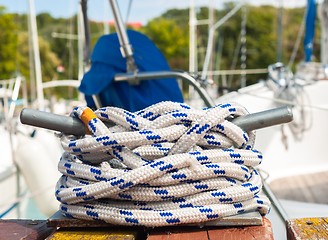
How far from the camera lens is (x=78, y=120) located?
0.98 metres

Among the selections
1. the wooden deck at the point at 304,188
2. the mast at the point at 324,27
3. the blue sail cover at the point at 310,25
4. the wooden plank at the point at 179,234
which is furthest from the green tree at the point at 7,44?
the wooden plank at the point at 179,234

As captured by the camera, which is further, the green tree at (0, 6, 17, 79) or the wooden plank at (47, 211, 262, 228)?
the green tree at (0, 6, 17, 79)

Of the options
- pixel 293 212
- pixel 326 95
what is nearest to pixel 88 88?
pixel 293 212

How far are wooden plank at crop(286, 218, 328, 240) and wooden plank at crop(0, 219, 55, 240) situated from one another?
0.45m

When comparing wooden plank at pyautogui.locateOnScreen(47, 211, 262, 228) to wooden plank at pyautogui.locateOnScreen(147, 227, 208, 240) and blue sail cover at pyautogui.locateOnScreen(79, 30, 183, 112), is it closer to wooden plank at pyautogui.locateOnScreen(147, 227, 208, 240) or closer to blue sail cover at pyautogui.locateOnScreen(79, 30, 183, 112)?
wooden plank at pyautogui.locateOnScreen(147, 227, 208, 240)

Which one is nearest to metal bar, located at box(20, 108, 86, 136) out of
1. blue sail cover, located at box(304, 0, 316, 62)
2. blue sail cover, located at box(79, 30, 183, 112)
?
blue sail cover, located at box(79, 30, 183, 112)

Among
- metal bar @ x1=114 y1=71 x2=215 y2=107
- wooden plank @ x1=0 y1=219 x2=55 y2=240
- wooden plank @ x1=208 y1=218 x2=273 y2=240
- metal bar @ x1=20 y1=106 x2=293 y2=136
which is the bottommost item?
wooden plank @ x1=0 y1=219 x2=55 y2=240

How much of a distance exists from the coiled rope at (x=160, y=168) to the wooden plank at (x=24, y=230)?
6cm

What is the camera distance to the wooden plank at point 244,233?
0.85m

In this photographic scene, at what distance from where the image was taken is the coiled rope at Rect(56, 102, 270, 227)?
2.92 feet

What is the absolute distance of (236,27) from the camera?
28.8m

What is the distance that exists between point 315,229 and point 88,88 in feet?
5.54

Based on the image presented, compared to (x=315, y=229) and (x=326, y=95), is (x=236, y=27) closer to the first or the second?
(x=326, y=95)

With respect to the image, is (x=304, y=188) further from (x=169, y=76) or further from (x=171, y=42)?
(x=171, y=42)
